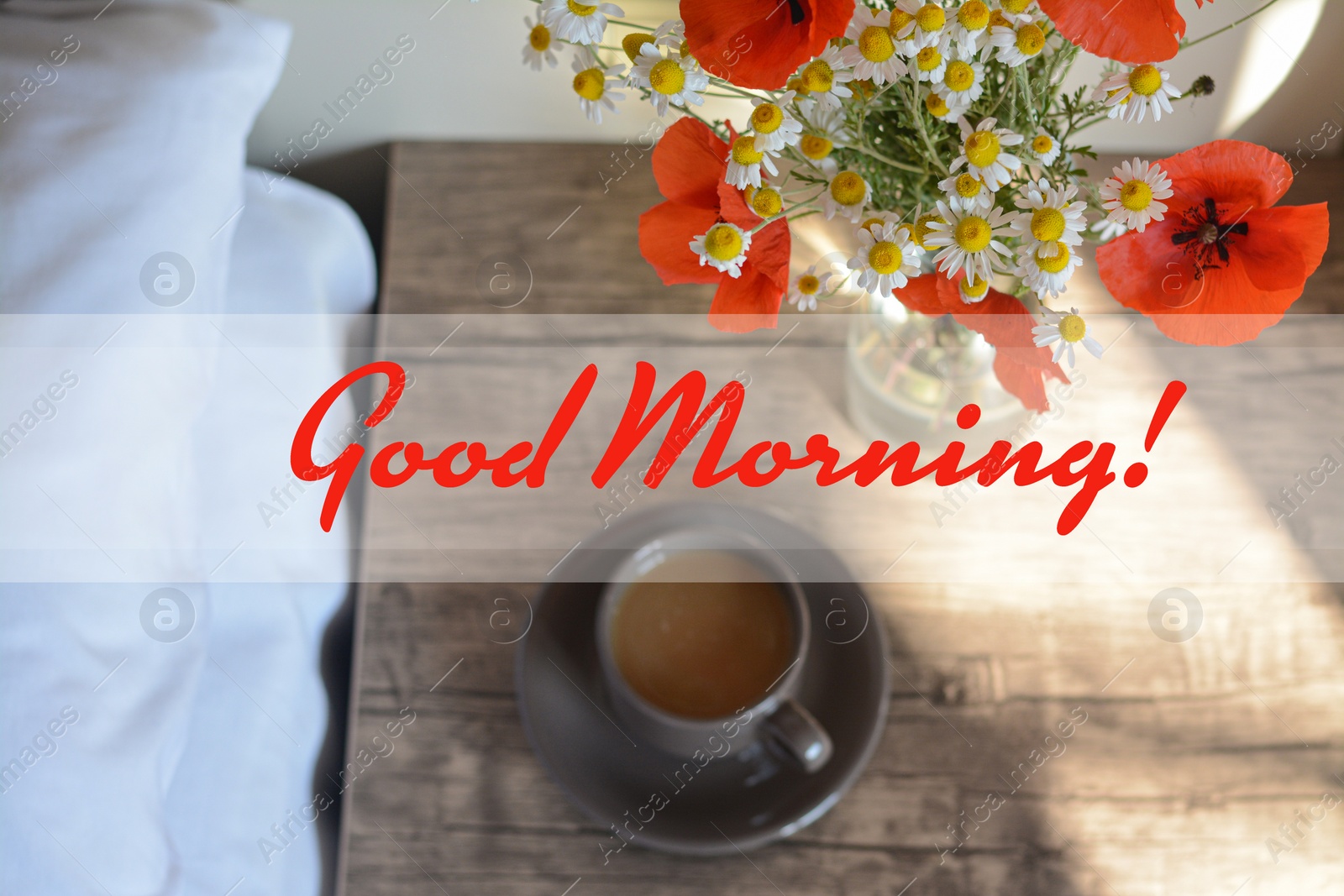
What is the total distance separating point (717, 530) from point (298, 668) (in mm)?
321

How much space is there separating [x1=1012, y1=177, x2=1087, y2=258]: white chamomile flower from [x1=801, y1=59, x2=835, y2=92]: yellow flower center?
0.09m

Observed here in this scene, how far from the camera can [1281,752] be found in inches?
23.0

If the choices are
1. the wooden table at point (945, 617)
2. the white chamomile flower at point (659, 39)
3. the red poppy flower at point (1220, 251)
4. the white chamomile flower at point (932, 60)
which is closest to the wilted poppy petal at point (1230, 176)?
the red poppy flower at point (1220, 251)

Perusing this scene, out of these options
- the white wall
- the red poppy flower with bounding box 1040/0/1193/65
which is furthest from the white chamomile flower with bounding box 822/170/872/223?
the white wall

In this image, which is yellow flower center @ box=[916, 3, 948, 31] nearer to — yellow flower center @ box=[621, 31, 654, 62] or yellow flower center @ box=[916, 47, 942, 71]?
yellow flower center @ box=[916, 47, 942, 71]

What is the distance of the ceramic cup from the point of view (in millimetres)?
511

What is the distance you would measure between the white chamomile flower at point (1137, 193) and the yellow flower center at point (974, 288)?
2.1 inches

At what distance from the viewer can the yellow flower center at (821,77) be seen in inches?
13.8

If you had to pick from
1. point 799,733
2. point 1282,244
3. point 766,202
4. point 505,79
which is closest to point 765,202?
point 766,202

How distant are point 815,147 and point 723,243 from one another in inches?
2.7

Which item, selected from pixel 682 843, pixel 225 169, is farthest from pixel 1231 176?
pixel 225 169

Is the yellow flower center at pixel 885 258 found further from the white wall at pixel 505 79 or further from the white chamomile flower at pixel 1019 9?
the white wall at pixel 505 79

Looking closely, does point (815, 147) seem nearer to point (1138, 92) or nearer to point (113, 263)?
point (1138, 92)

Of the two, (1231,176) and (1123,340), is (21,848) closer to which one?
(1231,176)
